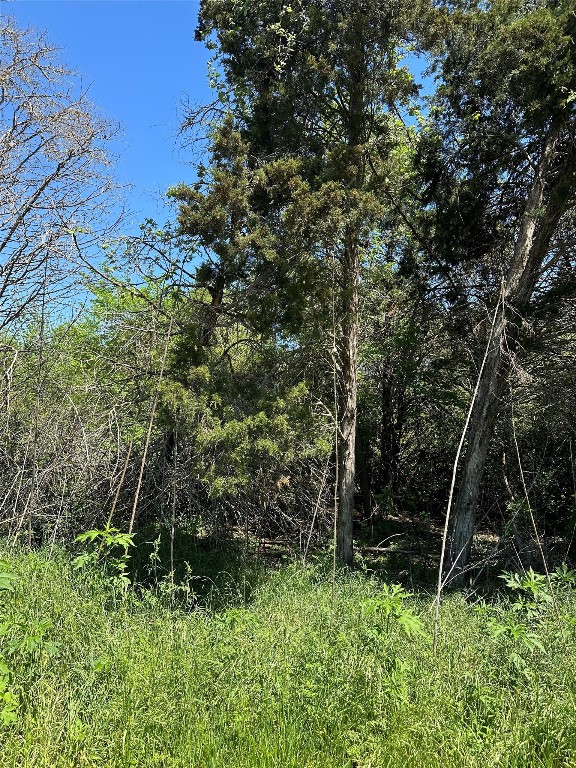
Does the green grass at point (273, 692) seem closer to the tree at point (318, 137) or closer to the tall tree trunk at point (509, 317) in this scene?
the tall tree trunk at point (509, 317)

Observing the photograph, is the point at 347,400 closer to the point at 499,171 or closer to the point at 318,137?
the point at 318,137

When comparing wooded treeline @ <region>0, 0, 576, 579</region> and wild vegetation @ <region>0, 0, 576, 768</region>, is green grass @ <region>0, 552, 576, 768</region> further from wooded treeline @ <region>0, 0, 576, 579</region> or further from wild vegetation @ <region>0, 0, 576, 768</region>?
wooded treeline @ <region>0, 0, 576, 579</region>

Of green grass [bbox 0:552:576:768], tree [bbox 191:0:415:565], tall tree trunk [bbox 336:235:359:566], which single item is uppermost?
tree [bbox 191:0:415:565]

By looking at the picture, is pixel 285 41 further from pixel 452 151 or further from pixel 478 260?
pixel 478 260

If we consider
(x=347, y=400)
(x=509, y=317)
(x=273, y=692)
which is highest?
Result: (x=509, y=317)

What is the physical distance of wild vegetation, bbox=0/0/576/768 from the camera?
15.1 ft

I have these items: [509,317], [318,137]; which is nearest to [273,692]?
[509,317]

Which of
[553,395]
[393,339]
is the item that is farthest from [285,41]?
[553,395]

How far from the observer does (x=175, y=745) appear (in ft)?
9.36

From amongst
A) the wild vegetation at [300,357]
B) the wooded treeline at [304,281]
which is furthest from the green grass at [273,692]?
the wooded treeline at [304,281]

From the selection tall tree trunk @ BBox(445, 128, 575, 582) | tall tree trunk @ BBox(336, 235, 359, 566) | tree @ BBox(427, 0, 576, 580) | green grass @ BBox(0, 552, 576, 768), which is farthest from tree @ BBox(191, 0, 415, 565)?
green grass @ BBox(0, 552, 576, 768)

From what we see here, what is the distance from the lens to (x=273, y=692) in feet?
10.8

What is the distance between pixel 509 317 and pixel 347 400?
7.79 ft

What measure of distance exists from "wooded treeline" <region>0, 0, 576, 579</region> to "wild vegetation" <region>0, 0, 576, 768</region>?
4cm
